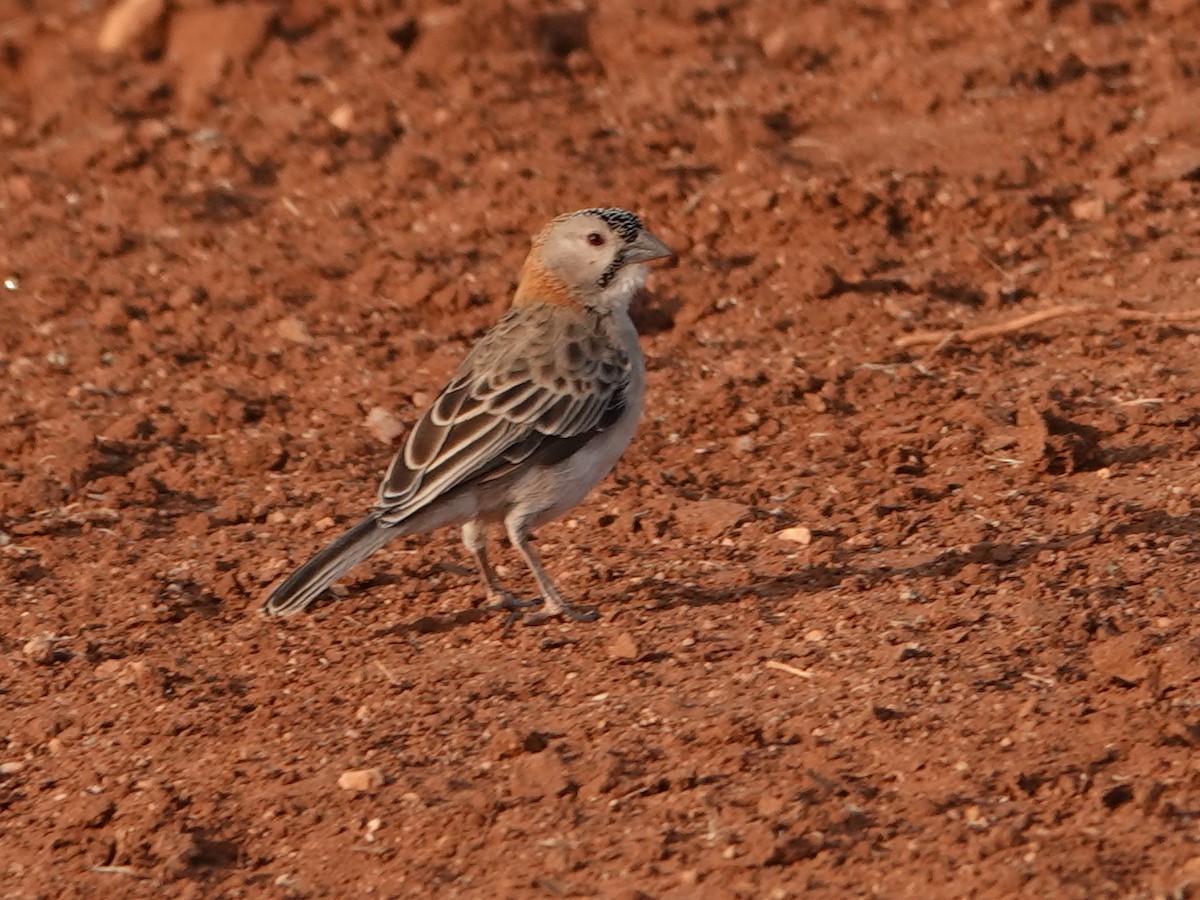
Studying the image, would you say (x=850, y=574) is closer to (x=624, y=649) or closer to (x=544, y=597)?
(x=624, y=649)

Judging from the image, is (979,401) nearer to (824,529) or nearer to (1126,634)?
(824,529)

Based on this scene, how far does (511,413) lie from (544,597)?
739 millimetres

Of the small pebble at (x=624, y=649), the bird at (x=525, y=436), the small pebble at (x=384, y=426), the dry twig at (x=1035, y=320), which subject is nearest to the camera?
the small pebble at (x=624, y=649)

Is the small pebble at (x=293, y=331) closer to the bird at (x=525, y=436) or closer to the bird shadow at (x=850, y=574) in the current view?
the bird at (x=525, y=436)

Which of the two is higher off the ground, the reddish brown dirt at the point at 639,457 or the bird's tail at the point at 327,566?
the bird's tail at the point at 327,566

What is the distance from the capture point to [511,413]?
8172mm

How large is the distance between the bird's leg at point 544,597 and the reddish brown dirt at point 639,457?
0.36 feet

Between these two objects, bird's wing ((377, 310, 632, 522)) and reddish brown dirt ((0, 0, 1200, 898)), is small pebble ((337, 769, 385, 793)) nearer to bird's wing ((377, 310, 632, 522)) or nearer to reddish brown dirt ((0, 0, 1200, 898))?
reddish brown dirt ((0, 0, 1200, 898))

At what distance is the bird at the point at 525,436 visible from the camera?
7875 mm

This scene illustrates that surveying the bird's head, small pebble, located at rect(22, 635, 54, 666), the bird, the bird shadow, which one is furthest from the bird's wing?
small pebble, located at rect(22, 635, 54, 666)

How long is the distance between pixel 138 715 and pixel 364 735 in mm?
894

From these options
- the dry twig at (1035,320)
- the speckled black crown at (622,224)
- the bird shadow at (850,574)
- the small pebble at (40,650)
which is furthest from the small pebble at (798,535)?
the small pebble at (40,650)

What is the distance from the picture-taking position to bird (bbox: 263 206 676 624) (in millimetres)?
7875

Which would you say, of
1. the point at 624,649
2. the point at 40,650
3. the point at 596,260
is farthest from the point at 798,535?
the point at 40,650
